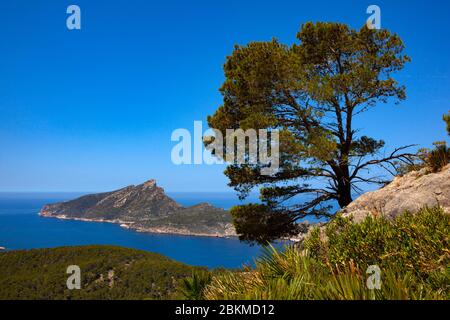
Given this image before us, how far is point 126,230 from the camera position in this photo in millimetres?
157875

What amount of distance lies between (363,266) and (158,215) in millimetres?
179141

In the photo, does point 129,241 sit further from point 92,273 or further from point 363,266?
point 363,266

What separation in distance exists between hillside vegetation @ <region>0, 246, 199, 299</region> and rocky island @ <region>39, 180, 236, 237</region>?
237ft

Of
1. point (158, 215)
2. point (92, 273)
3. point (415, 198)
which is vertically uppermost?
point (415, 198)

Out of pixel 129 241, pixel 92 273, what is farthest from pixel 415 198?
pixel 129 241

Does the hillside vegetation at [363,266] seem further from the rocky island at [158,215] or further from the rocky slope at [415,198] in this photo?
the rocky island at [158,215]

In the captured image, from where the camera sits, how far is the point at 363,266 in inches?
208

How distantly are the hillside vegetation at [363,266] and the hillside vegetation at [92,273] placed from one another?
43447 millimetres

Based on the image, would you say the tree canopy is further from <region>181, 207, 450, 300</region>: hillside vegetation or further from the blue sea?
the blue sea

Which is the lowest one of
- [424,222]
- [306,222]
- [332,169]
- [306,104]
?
[306,222]
